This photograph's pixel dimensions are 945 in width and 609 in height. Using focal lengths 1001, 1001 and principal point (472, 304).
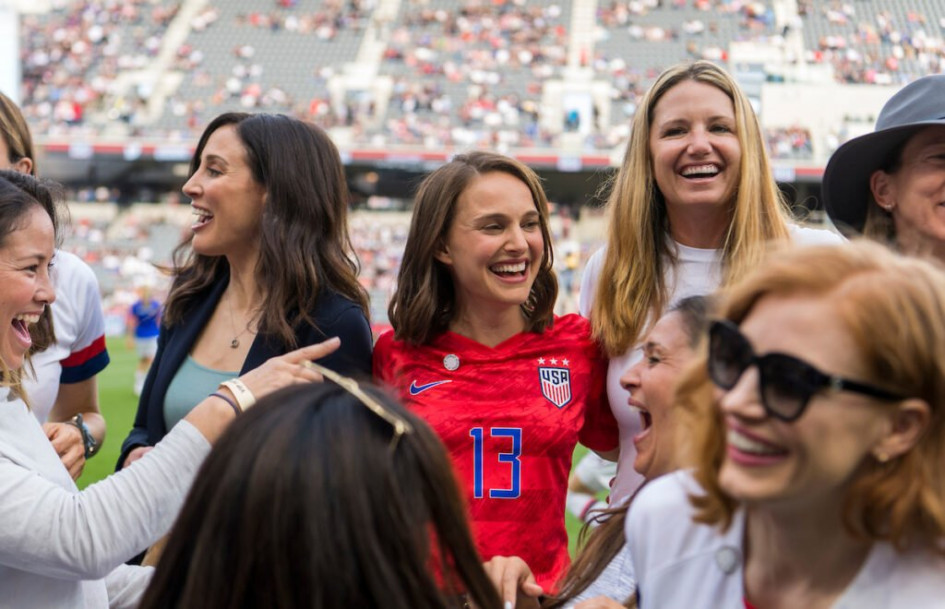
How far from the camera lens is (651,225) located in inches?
115

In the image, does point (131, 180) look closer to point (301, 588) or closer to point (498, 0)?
point (498, 0)

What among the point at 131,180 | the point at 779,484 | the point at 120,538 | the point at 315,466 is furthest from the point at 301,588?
the point at 131,180

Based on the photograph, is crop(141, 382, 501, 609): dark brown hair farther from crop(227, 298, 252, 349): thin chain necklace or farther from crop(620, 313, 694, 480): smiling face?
crop(227, 298, 252, 349): thin chain necklace

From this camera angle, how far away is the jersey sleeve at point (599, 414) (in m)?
2.82

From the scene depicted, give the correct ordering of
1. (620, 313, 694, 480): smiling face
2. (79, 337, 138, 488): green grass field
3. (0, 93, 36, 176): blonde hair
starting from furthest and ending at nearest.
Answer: (79, 337, 138, 488): green grass field < (0, 93, 36, 176): blonde hair < (620, 313, 694, 480): smiling face

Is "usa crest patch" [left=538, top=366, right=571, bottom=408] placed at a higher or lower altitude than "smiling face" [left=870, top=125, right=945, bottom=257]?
lower

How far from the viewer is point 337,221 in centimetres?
307

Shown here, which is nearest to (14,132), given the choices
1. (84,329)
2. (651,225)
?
(84,329)

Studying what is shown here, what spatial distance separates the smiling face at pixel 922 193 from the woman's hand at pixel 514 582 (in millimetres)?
1257

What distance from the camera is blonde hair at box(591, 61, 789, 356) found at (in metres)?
2.73

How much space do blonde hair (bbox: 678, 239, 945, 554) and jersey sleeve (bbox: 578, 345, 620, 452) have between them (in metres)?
1.52

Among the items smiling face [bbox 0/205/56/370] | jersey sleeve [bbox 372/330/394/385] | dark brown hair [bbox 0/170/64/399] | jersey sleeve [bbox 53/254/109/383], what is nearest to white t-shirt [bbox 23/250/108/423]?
jersey sleeve [bbox 53/254/109/383]

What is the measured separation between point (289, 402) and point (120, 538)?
0.69 metres

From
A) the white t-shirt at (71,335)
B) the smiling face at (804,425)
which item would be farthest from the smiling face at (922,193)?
the white t-shirt at (71,335)
